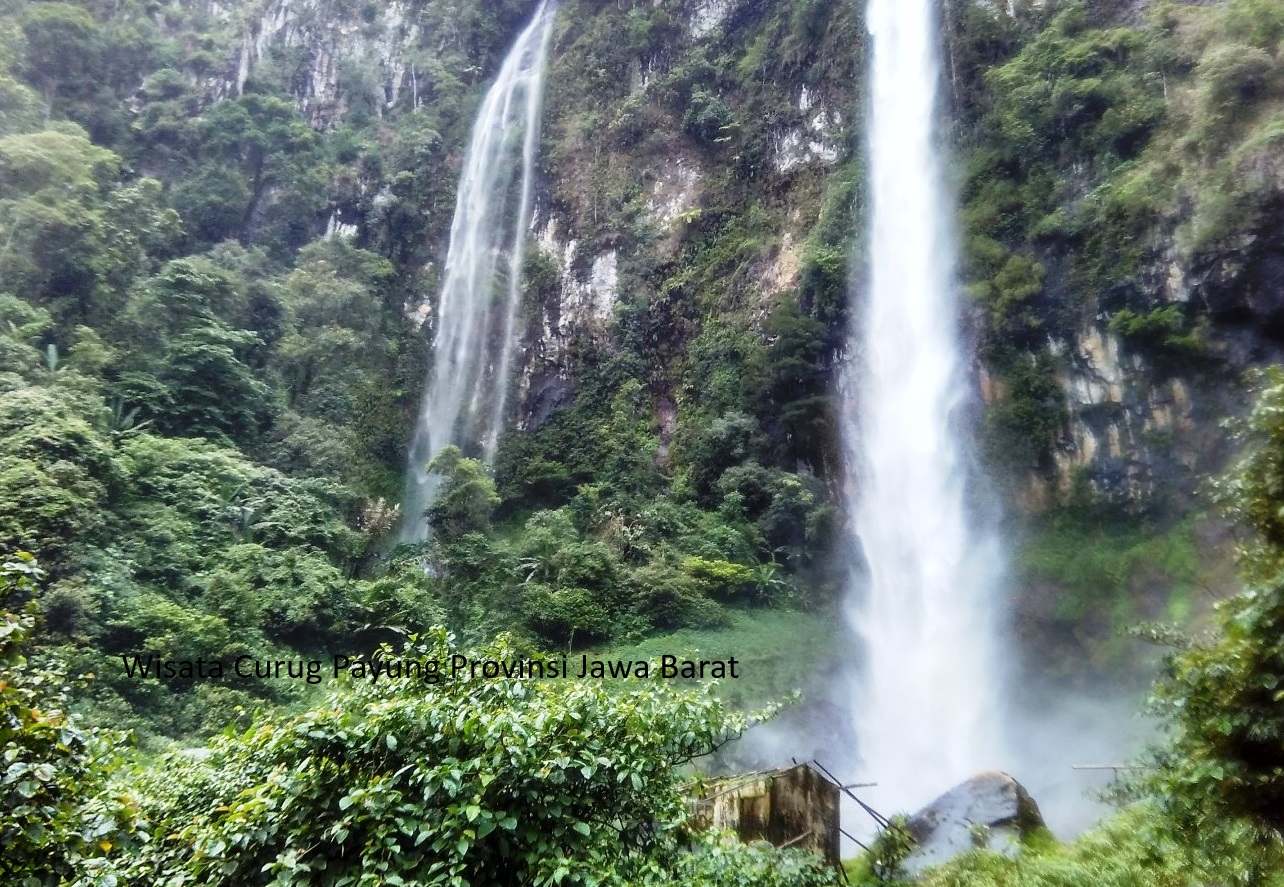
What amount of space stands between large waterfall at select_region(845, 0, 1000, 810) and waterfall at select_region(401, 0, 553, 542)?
29.5 feet

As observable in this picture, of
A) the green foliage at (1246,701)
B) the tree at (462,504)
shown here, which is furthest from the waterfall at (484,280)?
the green foliage at (1246,701)

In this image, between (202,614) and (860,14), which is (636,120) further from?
(202,614)

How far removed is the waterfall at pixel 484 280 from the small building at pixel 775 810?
459 inches

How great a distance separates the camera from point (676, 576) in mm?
12031

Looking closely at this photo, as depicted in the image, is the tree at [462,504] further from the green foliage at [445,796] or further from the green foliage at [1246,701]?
the green foliage at [1246,701]

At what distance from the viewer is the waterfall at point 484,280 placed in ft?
61.0

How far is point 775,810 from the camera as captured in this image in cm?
607

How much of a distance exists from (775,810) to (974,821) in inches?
63.8

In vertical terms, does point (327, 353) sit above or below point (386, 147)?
below

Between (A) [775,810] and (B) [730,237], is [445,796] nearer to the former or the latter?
(A) [775,810]

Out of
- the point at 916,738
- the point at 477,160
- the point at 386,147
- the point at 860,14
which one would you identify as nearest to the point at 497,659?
the point at 916,738

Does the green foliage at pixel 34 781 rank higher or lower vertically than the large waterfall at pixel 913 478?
lower

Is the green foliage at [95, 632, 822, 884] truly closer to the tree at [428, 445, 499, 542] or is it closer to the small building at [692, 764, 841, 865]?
the small building at [692, 764, 841, 865]

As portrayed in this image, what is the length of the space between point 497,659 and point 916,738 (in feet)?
27.7
